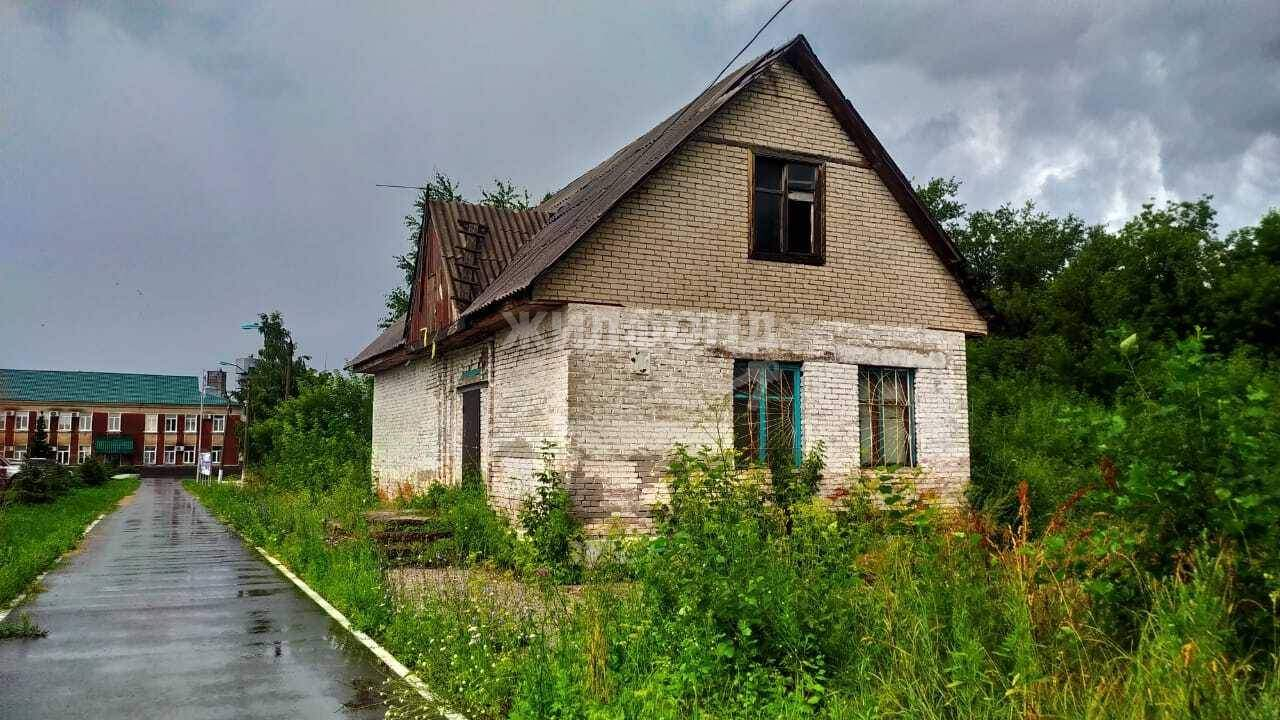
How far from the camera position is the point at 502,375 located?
13914 millimetres

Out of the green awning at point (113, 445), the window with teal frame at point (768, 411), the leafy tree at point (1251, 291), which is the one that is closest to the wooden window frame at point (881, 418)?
the window with teal frame at point (768, 411)

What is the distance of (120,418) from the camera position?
78.9 meters

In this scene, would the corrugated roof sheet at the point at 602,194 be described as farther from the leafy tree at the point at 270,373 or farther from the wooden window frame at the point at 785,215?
the leafy tree at the point at 270,373

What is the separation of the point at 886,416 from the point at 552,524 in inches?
212

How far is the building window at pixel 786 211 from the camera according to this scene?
13398 mm

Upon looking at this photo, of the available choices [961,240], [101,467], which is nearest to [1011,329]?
[961,240]

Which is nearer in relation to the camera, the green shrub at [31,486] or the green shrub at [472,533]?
the green shrub at [472,533]

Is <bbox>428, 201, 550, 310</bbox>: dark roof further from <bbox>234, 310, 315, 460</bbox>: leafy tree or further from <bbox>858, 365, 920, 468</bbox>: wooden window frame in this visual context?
<bbox>234, 310, 315, 460</bbox>: leafy tree

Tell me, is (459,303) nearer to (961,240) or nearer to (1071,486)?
(1071,486)

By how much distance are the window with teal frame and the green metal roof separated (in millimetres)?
73543

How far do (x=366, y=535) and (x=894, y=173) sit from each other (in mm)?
8950

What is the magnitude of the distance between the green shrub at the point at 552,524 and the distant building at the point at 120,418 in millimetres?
70357

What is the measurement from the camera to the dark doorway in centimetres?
1522

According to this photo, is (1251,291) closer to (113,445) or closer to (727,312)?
(727,312)
